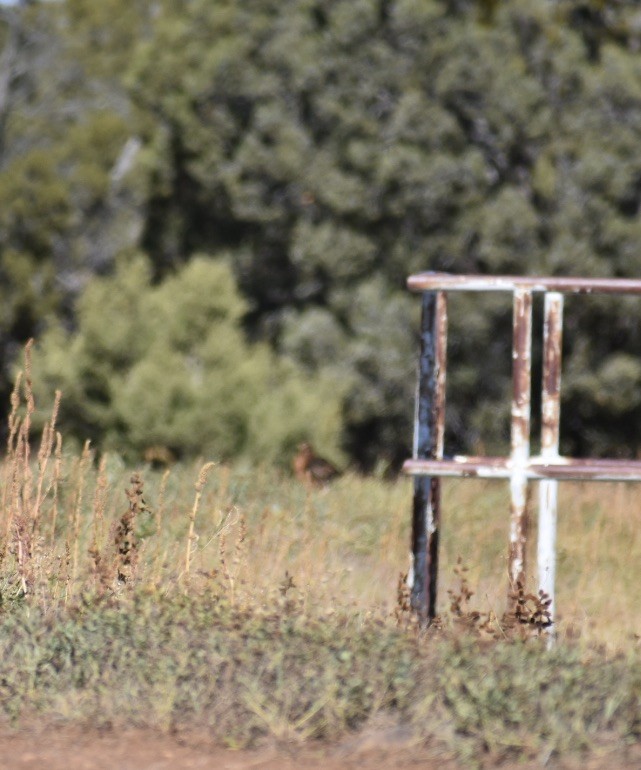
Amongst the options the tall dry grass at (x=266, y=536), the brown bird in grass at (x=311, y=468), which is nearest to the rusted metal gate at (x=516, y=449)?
the tall dry grass at (x=266, y=536)

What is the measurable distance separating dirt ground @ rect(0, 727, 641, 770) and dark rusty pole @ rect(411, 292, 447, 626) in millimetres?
1241

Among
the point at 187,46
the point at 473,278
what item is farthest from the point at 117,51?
the point at 473,278

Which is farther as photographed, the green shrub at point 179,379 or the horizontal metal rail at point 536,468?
the green shrub at point 179,379

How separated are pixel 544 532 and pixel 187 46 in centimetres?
1990

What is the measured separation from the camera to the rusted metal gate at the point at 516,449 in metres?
5.77

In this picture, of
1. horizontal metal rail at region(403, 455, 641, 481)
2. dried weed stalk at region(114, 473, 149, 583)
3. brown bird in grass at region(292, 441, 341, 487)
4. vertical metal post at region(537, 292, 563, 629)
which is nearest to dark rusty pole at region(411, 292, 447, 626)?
horizontal metal rail at region(403, 455, 641, 481)

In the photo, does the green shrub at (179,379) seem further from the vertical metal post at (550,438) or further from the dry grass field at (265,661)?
the vertical metal post at (550,438)

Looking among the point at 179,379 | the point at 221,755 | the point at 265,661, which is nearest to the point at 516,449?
the point at 265,661

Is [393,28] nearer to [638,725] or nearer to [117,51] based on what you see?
[117,51]

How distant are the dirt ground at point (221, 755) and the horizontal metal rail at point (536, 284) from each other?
1.84 m

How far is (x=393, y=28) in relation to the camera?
74.4ft

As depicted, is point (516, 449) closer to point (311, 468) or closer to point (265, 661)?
point (265, 661)

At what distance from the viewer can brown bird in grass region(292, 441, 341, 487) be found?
9.04 m

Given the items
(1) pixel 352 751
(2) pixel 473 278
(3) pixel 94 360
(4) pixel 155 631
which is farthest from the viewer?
(3) pixel 94 360
